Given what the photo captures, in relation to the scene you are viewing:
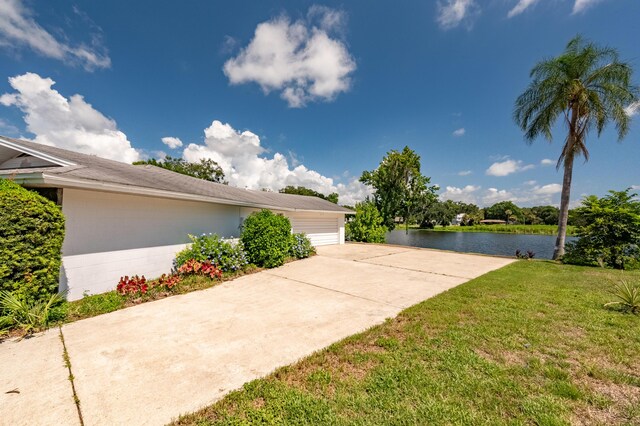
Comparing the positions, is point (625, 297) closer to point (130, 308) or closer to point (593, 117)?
point (130, 308)

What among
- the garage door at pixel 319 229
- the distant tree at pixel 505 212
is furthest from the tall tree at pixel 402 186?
the distant tree at pixel 505 212

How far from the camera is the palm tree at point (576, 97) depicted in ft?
32.3

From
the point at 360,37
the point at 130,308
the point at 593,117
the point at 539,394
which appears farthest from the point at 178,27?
the point at 593,117

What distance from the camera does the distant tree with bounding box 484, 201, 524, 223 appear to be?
69.2 meters

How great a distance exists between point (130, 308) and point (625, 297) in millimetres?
9241

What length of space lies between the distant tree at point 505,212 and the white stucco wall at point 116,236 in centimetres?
8186

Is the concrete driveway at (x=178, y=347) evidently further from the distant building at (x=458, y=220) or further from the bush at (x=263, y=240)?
the distant building at (x=458, y=220)

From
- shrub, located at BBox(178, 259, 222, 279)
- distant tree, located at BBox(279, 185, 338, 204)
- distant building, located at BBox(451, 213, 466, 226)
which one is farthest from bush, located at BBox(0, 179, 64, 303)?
distant building, located at BBox(451, 213, 466, 226)

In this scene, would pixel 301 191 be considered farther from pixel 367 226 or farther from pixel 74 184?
pixel 74 184

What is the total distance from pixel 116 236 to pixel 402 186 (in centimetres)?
2310

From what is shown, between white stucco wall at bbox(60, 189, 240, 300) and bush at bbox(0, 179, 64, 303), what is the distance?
0.92 meters

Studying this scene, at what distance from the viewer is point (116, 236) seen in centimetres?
575

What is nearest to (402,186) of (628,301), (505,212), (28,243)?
(628,301)

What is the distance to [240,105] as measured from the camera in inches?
661
